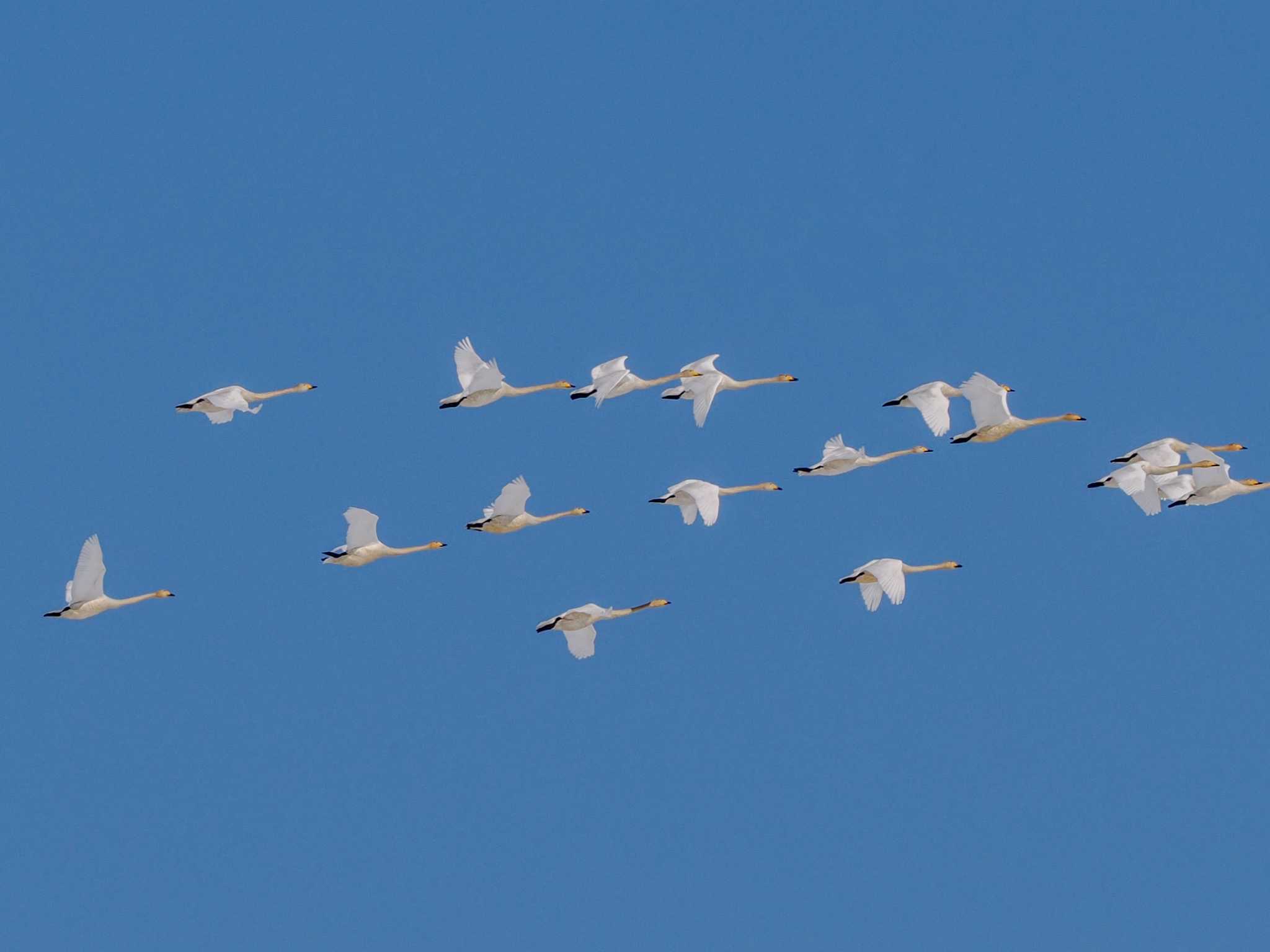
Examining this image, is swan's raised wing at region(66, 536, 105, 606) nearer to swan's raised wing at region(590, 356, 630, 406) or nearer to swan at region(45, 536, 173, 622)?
swan at region(45, 536, 173, 622)

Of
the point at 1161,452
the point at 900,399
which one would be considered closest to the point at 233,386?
the point at 900,399

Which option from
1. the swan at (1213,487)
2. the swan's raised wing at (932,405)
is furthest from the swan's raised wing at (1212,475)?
the swan's raised wing at (932,405)

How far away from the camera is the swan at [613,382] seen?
55.9m

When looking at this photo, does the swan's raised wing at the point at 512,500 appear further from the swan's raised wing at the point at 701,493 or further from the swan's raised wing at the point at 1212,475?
the swan's raised wing at the point at 1212,475

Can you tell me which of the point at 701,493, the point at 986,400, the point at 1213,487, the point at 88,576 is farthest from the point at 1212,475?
the point at 88,576

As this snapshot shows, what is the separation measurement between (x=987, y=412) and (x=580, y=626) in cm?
834

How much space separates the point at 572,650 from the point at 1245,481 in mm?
13433

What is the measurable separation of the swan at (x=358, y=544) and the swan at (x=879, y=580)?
8.41m

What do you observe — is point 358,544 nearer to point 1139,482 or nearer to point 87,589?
point 87,589

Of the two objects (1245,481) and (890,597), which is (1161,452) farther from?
(890,597)

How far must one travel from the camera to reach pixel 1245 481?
184 feet

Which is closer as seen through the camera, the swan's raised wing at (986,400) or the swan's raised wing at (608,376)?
the swan's raised wing at (986,400)

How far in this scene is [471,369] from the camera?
2181 inches

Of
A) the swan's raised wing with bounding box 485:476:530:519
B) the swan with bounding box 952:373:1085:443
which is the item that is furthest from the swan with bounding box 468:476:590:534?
the swan with bounding box 952:373:1085:443
